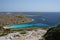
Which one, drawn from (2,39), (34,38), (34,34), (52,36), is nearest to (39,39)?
(34,38)

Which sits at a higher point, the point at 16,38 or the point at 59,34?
the point at 59,34

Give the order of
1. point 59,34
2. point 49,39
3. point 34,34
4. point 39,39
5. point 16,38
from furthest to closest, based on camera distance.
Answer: point 34,34 → point 16,38 → point 39,39 → point 49,39 → point 59,34

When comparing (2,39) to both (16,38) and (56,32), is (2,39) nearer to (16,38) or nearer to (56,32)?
(16,38)

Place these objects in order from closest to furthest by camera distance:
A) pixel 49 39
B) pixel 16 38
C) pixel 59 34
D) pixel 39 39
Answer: pixel 59 34 < pixel 49 39 < pixel 39 39 < pixel 16 38

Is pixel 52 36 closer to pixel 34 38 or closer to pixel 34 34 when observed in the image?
pixel 34 38

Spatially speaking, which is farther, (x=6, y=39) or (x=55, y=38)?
(x=6, y=39)

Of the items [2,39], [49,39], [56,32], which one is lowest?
[2,39]

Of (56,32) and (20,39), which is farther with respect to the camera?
(20,39)

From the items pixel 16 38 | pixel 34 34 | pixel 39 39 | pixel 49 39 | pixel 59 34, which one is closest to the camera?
pixel 59 34

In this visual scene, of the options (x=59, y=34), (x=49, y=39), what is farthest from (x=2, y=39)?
(x=59, y=34)
